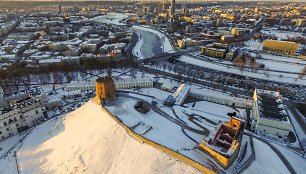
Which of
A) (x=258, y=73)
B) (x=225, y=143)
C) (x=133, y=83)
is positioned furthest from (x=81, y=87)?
(x=258, y=73)

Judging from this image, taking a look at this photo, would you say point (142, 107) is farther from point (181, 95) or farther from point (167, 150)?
point (181, 95)

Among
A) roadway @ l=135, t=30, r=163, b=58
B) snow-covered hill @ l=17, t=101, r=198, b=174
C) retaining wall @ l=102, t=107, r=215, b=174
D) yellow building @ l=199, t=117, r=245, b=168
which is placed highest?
roadway @ l=135, t=30, r=163, b=58

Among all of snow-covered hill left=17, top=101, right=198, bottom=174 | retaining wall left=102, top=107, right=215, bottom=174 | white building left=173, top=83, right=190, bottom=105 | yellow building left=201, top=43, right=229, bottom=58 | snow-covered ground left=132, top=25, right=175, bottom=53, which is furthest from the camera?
snow-covered ground left=132, top=25, right=175, bottom=53

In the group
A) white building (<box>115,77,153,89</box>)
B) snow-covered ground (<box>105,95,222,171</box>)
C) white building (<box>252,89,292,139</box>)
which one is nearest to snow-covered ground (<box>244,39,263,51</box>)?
white building (<box>252,89,292,139</box>)

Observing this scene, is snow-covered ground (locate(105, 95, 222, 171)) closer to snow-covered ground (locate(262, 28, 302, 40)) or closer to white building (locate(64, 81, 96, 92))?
white building (locate(64, 81, 96, 92))

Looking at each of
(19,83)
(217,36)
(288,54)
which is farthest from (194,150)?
(217,36)

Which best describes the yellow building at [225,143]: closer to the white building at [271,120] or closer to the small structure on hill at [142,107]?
the white building at [271,120]

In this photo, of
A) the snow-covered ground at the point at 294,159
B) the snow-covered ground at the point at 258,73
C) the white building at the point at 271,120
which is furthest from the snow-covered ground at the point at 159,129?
the snow-covered ground at the point at 258,73
